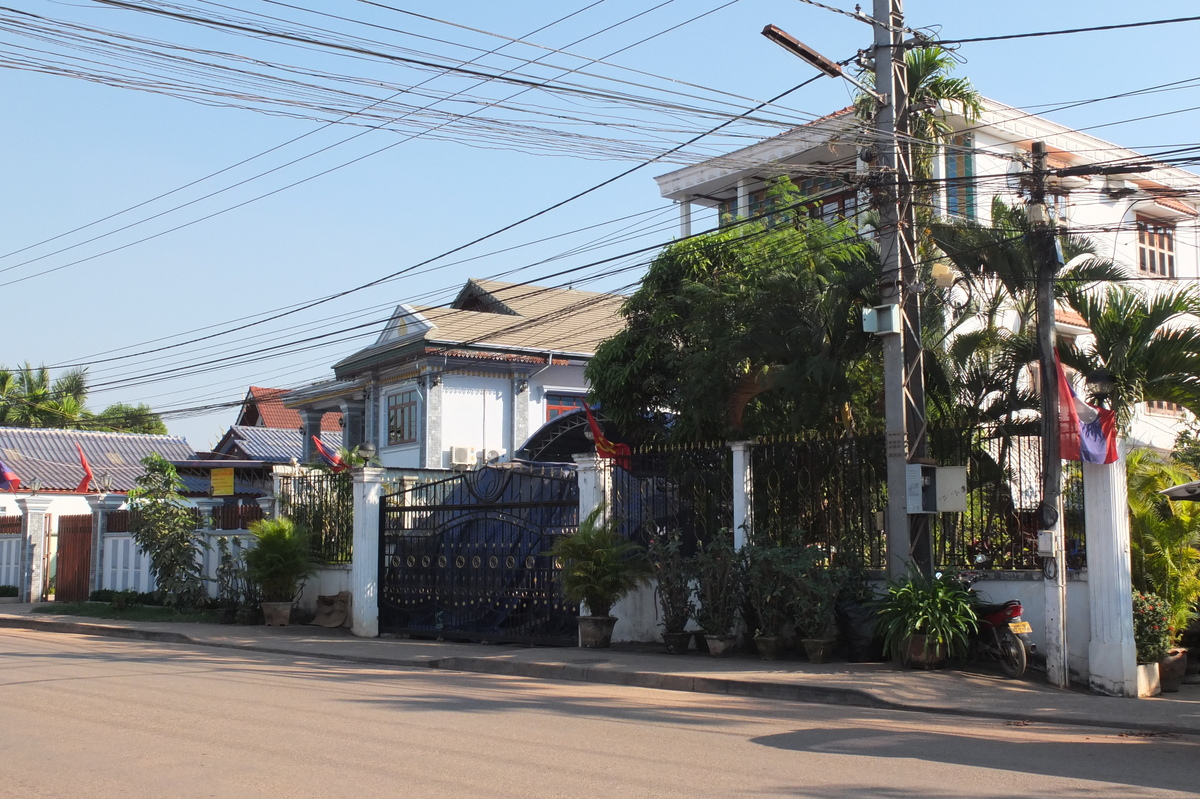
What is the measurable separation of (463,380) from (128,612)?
11.7 metres

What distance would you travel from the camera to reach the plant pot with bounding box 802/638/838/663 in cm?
1322

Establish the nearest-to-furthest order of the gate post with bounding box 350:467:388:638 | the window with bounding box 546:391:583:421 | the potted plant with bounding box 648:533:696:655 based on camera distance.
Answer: the potted plant with bounding box 648:533:696:655 → the gate post with bounding box 350:467:388:638 → the window with bounding box 546:391:583:421

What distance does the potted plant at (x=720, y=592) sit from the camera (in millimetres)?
14125

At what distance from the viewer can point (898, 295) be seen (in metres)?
13.4

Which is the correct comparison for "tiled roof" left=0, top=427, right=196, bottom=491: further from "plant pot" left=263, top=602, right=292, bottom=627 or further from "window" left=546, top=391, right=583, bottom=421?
"plant pot" left=263, top=602, right=292, bottom=627

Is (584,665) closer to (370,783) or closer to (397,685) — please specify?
(397,685)

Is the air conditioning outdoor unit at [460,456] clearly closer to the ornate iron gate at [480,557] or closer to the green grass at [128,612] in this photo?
the green grass at [128,612]

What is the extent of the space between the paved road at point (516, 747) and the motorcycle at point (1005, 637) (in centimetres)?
230

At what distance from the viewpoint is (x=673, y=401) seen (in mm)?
19109

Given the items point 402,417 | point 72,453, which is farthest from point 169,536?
point 72,453

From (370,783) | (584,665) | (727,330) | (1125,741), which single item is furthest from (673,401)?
(370,783)

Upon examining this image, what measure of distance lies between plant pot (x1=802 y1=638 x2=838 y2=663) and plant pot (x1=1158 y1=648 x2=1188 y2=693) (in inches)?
138

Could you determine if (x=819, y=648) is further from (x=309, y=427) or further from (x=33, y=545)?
(x=309, y=427)

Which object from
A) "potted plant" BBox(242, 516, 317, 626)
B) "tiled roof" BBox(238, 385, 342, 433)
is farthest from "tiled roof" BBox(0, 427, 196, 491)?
"potted plant" BBox(242, 516, 317, 626)
